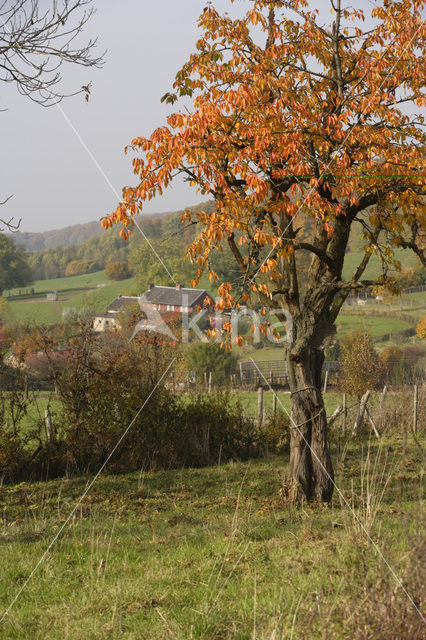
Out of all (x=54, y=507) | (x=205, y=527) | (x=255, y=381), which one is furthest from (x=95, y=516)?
(x=255, y=381)

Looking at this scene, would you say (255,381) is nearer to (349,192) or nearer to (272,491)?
(272,491)

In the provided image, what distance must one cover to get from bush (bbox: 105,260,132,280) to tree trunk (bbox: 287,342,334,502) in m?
47.3

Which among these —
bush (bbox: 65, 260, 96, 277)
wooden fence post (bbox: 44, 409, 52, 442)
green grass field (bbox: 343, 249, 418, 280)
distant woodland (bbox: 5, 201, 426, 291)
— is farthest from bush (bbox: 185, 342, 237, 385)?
wooden fence post (bbox: 44, 409, 52, 442)

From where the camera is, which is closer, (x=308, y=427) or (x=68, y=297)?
(x=308, y=427)

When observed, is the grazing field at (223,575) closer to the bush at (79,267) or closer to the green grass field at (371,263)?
the bush at (79,267)

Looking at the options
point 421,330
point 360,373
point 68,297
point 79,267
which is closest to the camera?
A: point 360,373

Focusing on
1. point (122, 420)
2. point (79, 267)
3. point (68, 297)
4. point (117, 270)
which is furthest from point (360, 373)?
point (68, 297)

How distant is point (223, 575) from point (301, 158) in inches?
212

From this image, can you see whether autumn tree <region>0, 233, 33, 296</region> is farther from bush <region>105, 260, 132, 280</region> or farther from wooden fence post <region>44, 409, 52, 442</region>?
wooden fence post <region>44, 409, 52, 442</region>

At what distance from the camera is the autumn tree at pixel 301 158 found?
7.81 metres

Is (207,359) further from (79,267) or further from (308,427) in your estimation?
(308,427)

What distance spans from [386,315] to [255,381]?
2097 cm

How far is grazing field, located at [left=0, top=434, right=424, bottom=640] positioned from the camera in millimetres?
3068

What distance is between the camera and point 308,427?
8.91 metres
